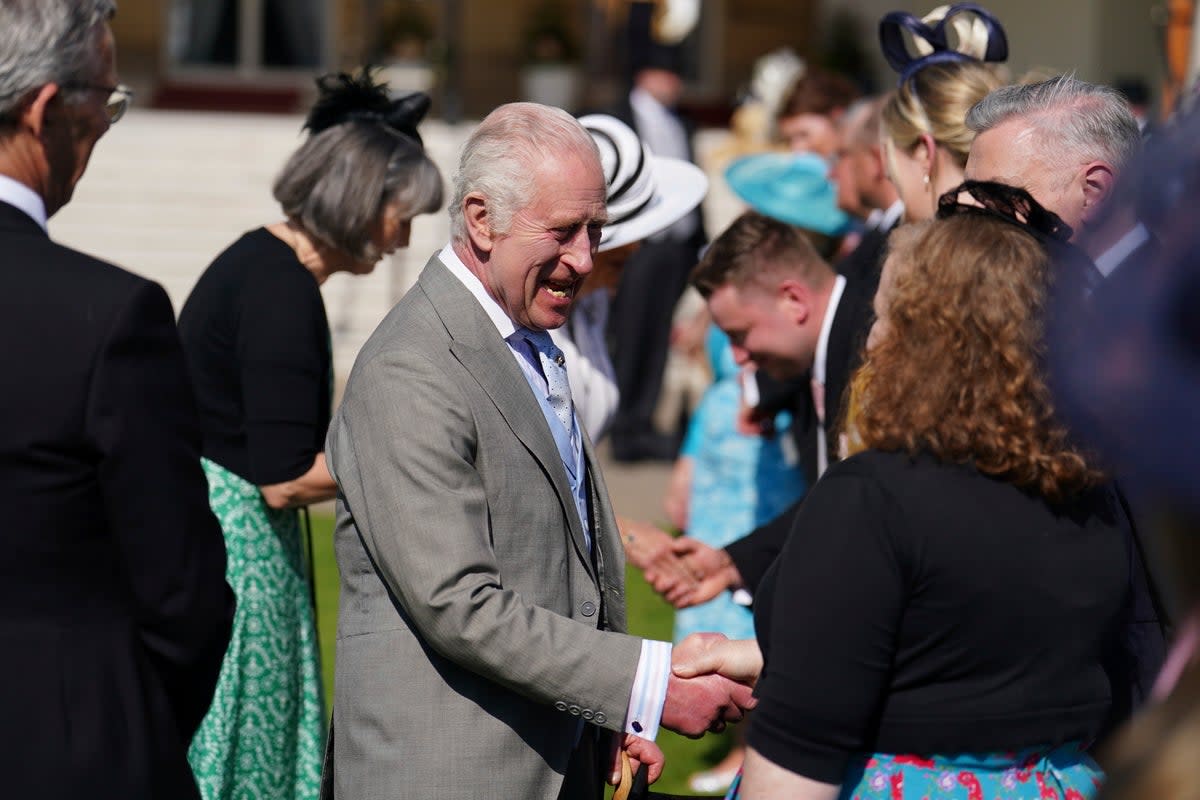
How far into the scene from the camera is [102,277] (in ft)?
6.84

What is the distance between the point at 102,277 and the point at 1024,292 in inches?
50.7

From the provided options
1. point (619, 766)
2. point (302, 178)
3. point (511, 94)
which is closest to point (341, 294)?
point (511, 94)

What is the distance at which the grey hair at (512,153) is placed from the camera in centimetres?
267

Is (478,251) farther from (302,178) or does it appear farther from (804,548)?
(302,178)

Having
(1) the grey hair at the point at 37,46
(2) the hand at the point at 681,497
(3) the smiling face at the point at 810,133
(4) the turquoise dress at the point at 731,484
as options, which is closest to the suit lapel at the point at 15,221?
(1) the grey hair at the point at 37,46

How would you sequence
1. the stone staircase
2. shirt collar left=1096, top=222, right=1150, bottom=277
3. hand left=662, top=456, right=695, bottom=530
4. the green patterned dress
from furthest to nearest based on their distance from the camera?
1. the stone staircase
2. hand left=662, top=456, right=695, bottom=530
3. the green patterned dress
4. shirt collar left=1096, top=222, right=1150, bottom=277

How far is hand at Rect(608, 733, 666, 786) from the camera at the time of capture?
2939 millimetres

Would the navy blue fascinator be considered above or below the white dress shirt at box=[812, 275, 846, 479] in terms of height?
above

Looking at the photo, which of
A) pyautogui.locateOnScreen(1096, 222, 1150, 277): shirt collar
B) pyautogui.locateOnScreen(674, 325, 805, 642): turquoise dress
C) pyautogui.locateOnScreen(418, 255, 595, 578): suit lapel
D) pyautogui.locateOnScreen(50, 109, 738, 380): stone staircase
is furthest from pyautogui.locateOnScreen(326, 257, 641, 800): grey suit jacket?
pyautogui.locateOnScreen(50, 109, 738, 380): stone staircase

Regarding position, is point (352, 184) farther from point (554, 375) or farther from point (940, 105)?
point (940, 105)

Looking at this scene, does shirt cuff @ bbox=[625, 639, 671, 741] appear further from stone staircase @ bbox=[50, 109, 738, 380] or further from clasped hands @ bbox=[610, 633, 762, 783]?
stone staircase @ bbox=[50, 109, 738, 380]

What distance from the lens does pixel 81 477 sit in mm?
2104

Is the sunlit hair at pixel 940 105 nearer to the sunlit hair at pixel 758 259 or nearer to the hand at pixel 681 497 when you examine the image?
the sunlit hair at pixel 758 259

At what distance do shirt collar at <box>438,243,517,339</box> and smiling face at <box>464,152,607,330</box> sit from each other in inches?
0.5
